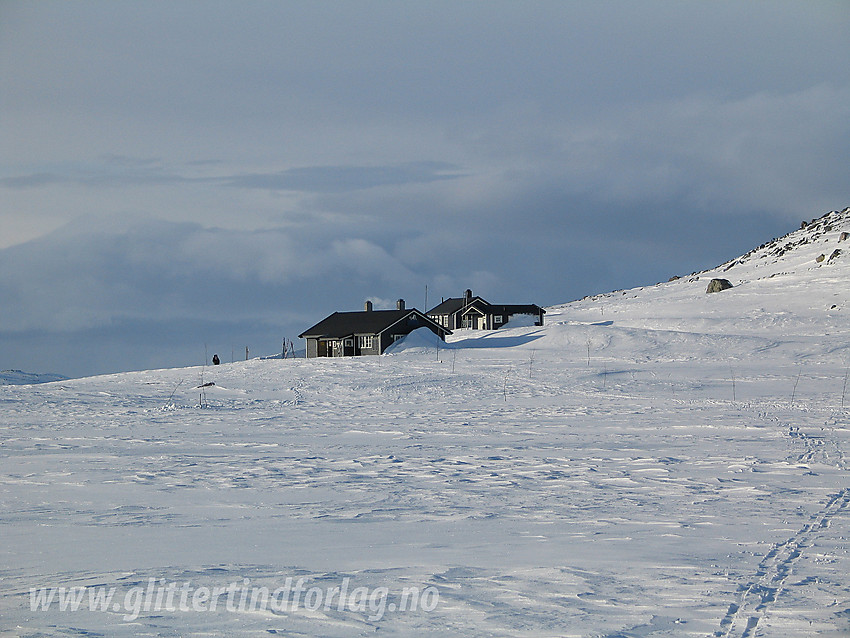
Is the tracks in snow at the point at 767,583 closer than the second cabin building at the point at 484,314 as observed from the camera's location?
Yes

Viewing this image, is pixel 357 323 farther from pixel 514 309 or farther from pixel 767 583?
pixel 767 583

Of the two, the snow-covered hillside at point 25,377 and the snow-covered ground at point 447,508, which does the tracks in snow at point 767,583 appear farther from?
the snow-covered hillside at point 25,377

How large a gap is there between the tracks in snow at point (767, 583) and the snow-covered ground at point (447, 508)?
3 cm

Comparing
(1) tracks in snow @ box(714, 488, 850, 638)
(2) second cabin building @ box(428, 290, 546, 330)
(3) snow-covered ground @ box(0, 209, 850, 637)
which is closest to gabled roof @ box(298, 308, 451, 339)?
(2) second cabin building @ box(428, 290, 546, 330)

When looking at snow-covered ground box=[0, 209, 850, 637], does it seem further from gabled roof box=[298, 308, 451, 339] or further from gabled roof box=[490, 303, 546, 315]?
gabled roof box=[490, 303, 546, 315]

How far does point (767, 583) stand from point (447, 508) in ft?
15.6

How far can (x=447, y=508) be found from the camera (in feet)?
37.2

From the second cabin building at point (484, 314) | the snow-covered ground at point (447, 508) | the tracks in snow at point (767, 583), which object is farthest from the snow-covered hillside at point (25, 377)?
the tracks in snow at point (767, 583)

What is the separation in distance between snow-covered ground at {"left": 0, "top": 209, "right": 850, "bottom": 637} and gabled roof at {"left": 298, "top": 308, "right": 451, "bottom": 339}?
26.1 metres

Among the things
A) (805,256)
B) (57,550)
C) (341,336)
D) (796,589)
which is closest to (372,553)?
(57,550)

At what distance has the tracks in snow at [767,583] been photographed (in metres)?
6.42

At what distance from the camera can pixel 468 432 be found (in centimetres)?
1978

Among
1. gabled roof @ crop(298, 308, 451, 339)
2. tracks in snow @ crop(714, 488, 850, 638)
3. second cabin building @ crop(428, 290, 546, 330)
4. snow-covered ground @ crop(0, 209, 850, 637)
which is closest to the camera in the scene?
tracks in snow @ crop(714, 488, 850, 638)

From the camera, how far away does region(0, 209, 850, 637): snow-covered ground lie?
682 centimetres
